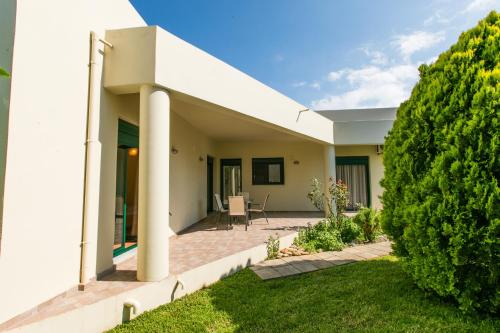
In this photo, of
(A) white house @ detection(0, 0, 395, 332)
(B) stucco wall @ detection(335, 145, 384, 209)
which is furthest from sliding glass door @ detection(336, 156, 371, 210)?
(A) white house @ detection(0, 0, 395, 332)

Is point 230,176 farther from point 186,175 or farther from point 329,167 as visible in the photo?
point 329,167

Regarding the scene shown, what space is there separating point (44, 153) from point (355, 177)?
11.6m

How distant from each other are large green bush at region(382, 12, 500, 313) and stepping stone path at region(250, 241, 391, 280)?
1930 millimetres

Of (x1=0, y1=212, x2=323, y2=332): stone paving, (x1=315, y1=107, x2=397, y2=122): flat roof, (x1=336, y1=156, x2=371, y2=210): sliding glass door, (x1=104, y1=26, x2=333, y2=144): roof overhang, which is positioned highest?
(x1=315, y1=107, x2=397, y2=122): flat roof

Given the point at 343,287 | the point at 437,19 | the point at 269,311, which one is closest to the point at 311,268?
the point at 343,287

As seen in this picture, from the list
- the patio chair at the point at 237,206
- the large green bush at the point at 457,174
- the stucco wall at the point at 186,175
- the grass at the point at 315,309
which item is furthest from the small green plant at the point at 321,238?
the stucco wall at the point at 186,175

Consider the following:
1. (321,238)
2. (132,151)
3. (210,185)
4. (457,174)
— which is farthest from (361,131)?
(132,151)

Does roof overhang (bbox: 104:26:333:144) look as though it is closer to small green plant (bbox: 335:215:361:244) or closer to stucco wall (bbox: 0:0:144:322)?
stucco wall (bbox: 0:0:144:322)

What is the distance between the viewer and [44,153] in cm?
285

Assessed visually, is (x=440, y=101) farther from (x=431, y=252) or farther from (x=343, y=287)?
(x=343, y=287)

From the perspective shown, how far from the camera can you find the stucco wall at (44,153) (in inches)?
98.7

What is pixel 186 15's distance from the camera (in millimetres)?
6898

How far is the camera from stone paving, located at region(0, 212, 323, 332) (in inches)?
107

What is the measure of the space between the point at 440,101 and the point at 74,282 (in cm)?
491
